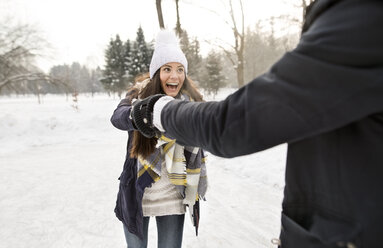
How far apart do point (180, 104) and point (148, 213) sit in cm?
131

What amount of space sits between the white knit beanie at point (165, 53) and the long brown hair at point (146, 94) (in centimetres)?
8

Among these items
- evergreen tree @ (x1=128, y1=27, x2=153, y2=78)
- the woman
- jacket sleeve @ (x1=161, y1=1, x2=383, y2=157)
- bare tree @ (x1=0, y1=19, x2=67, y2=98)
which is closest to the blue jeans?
the woman

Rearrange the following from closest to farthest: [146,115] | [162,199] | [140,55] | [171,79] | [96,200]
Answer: [146,115], [162,199], [171,79], [96,200], [140,55]

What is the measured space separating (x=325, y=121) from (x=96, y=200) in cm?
392

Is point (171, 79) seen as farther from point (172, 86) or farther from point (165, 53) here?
point (165, 53)

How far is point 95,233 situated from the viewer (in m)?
2.85

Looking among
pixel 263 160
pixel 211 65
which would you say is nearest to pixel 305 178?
pixel 263 160

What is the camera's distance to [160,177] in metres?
1.73

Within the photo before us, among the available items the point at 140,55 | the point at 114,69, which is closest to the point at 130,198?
the point at 140,55

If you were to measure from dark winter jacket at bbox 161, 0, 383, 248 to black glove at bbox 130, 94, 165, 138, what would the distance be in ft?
0.72

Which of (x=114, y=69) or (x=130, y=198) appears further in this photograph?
(x=114, y=69)

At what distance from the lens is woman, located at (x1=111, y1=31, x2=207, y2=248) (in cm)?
165

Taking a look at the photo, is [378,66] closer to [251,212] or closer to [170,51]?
[170,51]

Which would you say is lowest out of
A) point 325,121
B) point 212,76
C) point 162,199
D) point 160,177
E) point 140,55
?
point 162,199
